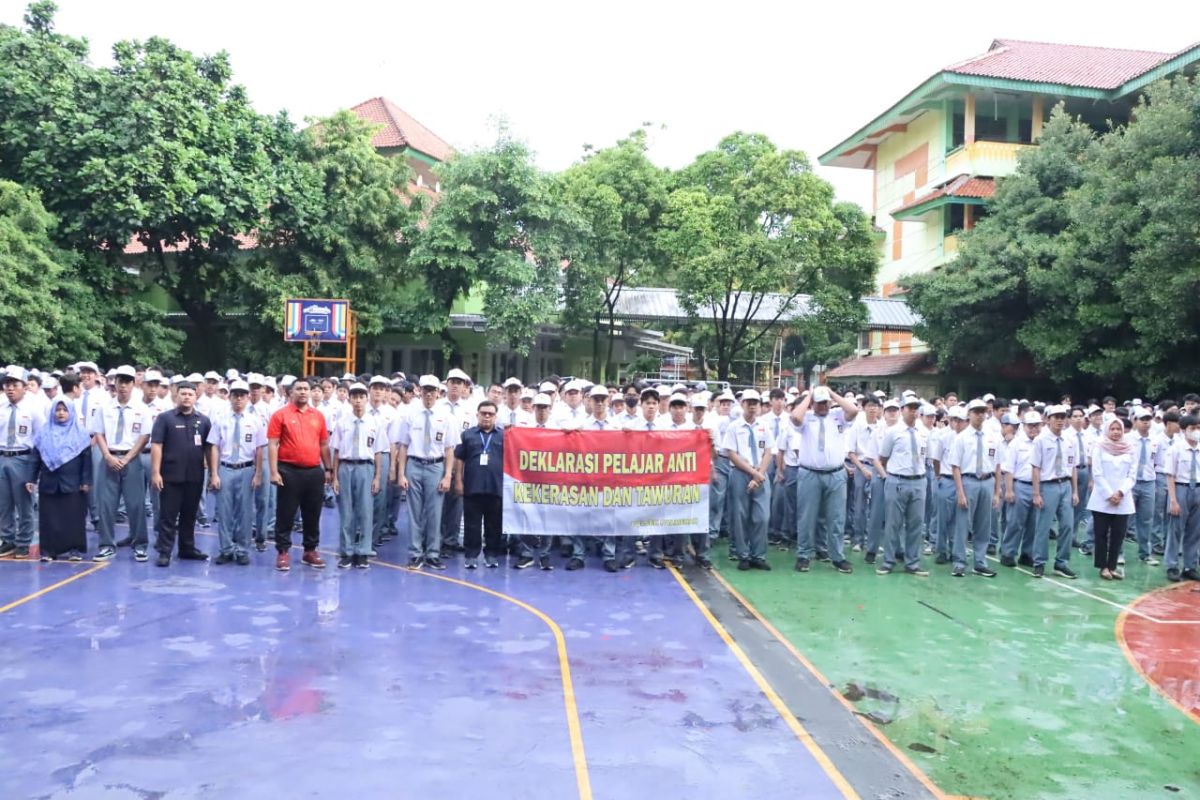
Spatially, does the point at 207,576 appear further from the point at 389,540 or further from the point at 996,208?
the point at 996,208

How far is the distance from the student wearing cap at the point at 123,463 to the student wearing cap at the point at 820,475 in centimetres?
658

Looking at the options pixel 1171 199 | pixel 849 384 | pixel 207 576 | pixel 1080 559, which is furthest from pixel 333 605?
pixel 849 384

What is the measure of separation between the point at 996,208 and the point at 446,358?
554 inches

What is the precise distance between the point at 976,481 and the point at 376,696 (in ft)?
21.8

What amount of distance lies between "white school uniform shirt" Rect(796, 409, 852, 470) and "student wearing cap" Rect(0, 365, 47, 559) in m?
7.62

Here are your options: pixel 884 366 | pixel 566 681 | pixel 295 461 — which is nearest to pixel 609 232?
pixel 884 366

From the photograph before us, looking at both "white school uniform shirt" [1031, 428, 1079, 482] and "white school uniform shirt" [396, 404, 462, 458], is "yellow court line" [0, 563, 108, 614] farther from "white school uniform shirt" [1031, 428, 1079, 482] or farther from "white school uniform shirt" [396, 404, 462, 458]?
"white school uniform shirt" [1031, 428, 1079, 482]

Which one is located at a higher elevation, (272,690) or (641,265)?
(641,265)

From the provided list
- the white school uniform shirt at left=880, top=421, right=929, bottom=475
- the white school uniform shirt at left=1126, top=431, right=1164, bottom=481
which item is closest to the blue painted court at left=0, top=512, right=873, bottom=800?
the white school uniform shirt at left=880, top=421, right=929, bottom=475

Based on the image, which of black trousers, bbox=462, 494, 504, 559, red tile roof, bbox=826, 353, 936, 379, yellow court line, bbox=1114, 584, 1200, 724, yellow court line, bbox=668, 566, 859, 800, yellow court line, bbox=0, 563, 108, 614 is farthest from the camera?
red tile roof, bbox=826, 353, 936, 379

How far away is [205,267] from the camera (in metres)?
22.3

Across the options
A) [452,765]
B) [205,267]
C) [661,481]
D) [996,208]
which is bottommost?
[452,765]

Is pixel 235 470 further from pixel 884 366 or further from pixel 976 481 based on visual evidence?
pixel 884 366

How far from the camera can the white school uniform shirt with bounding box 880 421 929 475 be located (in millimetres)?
9070
